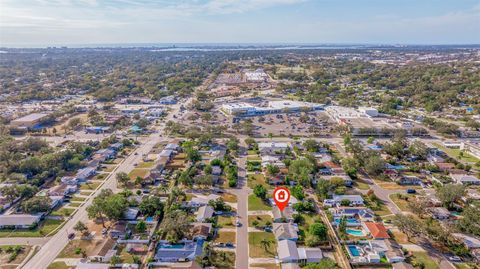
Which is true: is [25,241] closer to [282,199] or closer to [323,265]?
[282,199]

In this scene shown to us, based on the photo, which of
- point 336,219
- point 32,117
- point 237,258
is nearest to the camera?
point 237,258

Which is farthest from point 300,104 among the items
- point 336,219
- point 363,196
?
point 336,219

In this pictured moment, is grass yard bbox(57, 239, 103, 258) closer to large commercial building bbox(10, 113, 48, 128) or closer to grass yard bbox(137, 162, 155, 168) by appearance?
grass yard bbox(137, 162, 155, 168)

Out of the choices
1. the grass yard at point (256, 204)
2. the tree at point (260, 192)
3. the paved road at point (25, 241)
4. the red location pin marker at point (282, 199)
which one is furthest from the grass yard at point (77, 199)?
the red location pin marker at point (282, 199)

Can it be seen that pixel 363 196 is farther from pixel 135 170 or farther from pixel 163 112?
pixel 163 112

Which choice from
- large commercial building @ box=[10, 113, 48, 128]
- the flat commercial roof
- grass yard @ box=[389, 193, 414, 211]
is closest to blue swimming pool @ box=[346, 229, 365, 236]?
grass yard @ box=[389, 193, 414, 211]

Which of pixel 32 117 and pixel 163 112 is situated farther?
pixel 163 112

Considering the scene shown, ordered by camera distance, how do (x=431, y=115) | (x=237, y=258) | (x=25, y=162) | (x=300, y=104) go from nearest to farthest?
(x=237, y=258), (x=25, y=162), (x=431, y=115), (x=300, y=104)

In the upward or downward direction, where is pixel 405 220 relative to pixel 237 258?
upward
